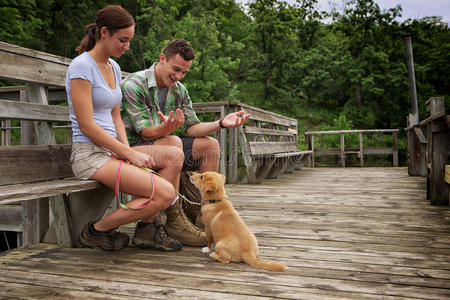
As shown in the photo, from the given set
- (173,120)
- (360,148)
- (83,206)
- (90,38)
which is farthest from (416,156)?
(90,38)

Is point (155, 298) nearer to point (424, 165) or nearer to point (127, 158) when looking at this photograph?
point (127, 158)

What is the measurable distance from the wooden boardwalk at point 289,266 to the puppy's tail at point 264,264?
0.11 ft

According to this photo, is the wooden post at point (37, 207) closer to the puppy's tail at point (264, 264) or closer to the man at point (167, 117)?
the man at point (167, 117)

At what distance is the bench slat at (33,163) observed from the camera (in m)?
2.11

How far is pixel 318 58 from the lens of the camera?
22.7 meters

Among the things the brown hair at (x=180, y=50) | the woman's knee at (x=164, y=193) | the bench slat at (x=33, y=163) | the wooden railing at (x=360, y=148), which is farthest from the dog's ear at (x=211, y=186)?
the wooden railing at (x=360, y=148)

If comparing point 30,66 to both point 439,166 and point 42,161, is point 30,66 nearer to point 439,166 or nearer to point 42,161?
point 42,161

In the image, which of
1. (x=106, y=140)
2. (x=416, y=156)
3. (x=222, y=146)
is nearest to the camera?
(x=106, y=140)

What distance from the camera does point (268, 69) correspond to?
2269 centimetres

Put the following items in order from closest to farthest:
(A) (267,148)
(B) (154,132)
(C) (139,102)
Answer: (B) (154,132)
(C) (139,102)
(A) (267,148)

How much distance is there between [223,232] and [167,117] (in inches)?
33.1

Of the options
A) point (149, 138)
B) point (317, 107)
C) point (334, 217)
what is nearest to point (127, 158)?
point (149, 138)

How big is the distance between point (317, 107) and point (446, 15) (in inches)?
373

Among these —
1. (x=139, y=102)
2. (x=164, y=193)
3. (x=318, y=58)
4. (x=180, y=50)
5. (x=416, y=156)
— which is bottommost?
(x=164, y=193)
